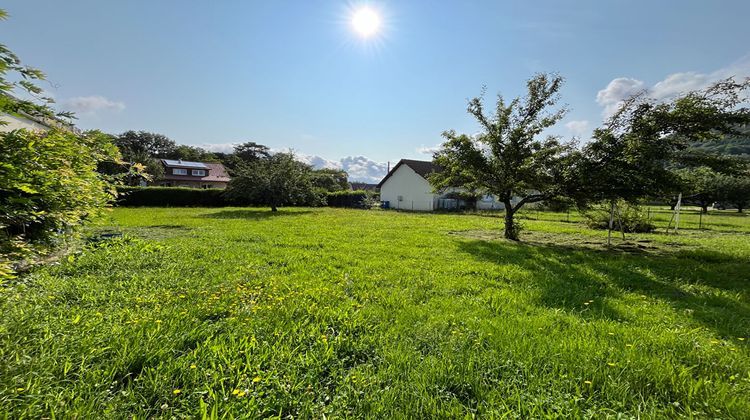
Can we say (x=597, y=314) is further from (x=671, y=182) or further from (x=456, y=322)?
(x=671, y=182)

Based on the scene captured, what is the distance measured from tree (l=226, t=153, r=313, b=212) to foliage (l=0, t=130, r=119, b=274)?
57.1ft

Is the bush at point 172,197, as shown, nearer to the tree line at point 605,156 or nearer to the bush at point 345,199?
the bush at point 345,199

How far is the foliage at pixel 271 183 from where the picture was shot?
20.1 meters

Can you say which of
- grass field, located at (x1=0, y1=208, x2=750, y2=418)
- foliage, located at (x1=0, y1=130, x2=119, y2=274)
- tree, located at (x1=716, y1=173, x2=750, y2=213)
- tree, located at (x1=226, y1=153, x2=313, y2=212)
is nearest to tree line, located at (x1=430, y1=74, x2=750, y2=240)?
grass field, located at (x1=0, y1=208, x2=750, y2=418)

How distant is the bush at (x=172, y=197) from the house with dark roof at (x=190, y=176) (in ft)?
69.8

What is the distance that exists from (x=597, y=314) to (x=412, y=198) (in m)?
26.9

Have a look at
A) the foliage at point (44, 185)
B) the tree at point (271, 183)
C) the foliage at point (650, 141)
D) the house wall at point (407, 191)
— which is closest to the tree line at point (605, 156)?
the foliage at point (650, 141)

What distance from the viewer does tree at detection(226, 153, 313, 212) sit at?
65.9ft

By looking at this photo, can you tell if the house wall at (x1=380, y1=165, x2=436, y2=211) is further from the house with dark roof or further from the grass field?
the house with dark roof

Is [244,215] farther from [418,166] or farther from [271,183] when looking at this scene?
[418,166]

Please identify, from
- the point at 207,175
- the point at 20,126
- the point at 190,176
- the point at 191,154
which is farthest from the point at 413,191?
the point at 191,154

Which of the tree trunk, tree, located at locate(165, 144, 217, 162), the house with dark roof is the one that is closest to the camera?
the tree trunk

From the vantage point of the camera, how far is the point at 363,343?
282cm

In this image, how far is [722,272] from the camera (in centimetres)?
593
